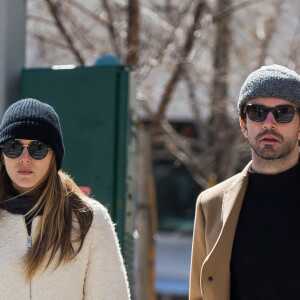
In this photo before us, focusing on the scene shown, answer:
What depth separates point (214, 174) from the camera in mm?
9086

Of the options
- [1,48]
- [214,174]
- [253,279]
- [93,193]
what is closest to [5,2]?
[1,48]

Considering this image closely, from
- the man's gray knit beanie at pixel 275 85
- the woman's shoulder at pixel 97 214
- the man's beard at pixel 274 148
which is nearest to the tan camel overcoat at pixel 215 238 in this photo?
the man's beard at pixel 274 148

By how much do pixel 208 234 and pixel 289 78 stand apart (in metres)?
0.84

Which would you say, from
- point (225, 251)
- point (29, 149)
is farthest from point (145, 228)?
point (29, 149)

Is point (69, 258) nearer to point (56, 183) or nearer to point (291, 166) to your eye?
point (56, 183)

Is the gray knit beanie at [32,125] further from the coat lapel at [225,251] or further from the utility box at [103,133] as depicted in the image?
the utility box at [103,133]

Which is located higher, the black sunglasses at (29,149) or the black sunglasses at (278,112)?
the black sunglasses at (278,112)

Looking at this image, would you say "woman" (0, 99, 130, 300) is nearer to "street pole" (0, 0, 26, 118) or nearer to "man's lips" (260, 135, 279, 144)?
"man's lips" (260, 135, 279, 144)

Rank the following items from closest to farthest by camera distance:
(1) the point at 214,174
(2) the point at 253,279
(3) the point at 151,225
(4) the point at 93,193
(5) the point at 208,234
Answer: (2) the point at 253,279
(5) the point at 208,234
(4) the point at 93,193
(3) the point at 151,225
(1) the point at 214,174

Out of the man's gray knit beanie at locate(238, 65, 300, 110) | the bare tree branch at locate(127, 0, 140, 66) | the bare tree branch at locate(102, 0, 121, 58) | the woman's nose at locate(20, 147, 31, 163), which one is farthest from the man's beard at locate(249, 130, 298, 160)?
the bare tree branch at locate(102, 0, 121, 58)

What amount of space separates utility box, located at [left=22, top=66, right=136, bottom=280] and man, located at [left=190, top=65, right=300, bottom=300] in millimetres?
1214

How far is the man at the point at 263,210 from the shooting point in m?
3.03

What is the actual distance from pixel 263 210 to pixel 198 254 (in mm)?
432

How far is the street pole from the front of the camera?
4559 millimetres
